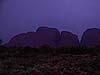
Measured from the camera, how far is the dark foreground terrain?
1.23 m

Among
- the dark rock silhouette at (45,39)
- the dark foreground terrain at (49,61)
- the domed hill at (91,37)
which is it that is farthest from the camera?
the domed hill at (91,37)

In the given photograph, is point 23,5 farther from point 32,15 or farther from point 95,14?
point 95,14

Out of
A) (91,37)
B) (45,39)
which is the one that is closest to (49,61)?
(45,39)

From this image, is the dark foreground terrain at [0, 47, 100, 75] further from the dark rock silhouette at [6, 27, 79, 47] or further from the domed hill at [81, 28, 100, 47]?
the domed hill at [81, 28, 100, 47]

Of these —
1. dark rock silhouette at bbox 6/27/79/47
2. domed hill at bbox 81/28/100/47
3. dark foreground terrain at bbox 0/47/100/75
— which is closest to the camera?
dark foreground terrain at bbox 0/47/100/75

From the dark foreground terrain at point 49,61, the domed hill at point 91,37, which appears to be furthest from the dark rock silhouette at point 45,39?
the dark foreground terrain at point 49,61

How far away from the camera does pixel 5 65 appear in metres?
1.29

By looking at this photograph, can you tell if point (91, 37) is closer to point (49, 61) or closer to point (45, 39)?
point (45, 39)

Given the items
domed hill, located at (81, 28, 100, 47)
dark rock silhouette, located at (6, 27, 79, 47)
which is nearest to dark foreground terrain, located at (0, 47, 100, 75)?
dark rock silhouette, located at (6, 27, 79, 47)

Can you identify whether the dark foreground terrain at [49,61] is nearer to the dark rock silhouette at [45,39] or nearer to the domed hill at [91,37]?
the dark rock silhouette at [45,39]

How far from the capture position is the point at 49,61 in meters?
1.36

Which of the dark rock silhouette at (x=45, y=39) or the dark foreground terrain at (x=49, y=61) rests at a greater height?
the dark rock silhouette at (x=45, y=39)

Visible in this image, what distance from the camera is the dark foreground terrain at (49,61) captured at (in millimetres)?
1230

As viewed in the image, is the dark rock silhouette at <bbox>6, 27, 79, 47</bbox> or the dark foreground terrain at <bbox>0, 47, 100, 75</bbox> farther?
the dark rock silhouette at <bbox>6, 27, 79, 47</bbox>
